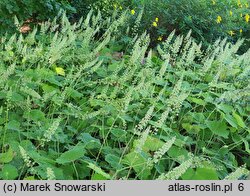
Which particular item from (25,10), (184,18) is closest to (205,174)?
(25,10)

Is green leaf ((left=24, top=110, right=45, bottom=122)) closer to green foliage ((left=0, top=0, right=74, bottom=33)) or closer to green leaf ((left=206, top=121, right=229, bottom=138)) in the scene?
green leaf ((left=206, top=121, right=229, bottom=138))

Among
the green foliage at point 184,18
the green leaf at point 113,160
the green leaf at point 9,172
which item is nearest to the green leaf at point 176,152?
the green leaf at point 113,160

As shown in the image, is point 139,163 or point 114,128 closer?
point 139,163

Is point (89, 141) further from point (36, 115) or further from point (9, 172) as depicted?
point (9, 172)

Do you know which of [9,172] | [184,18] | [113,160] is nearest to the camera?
[9,172]

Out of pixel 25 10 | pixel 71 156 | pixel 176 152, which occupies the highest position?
pixel 25 10

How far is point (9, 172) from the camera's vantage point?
224 centimetres

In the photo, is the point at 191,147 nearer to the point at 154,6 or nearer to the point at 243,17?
the point at 154,6

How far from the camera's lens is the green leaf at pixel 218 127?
3.00m

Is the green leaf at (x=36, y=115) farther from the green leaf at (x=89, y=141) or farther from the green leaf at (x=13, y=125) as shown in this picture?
the green leaf at (x=89, y=141)

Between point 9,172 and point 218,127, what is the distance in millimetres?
1473

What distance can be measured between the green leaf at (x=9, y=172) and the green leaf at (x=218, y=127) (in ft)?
4.53

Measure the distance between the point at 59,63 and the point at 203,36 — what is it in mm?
2427
